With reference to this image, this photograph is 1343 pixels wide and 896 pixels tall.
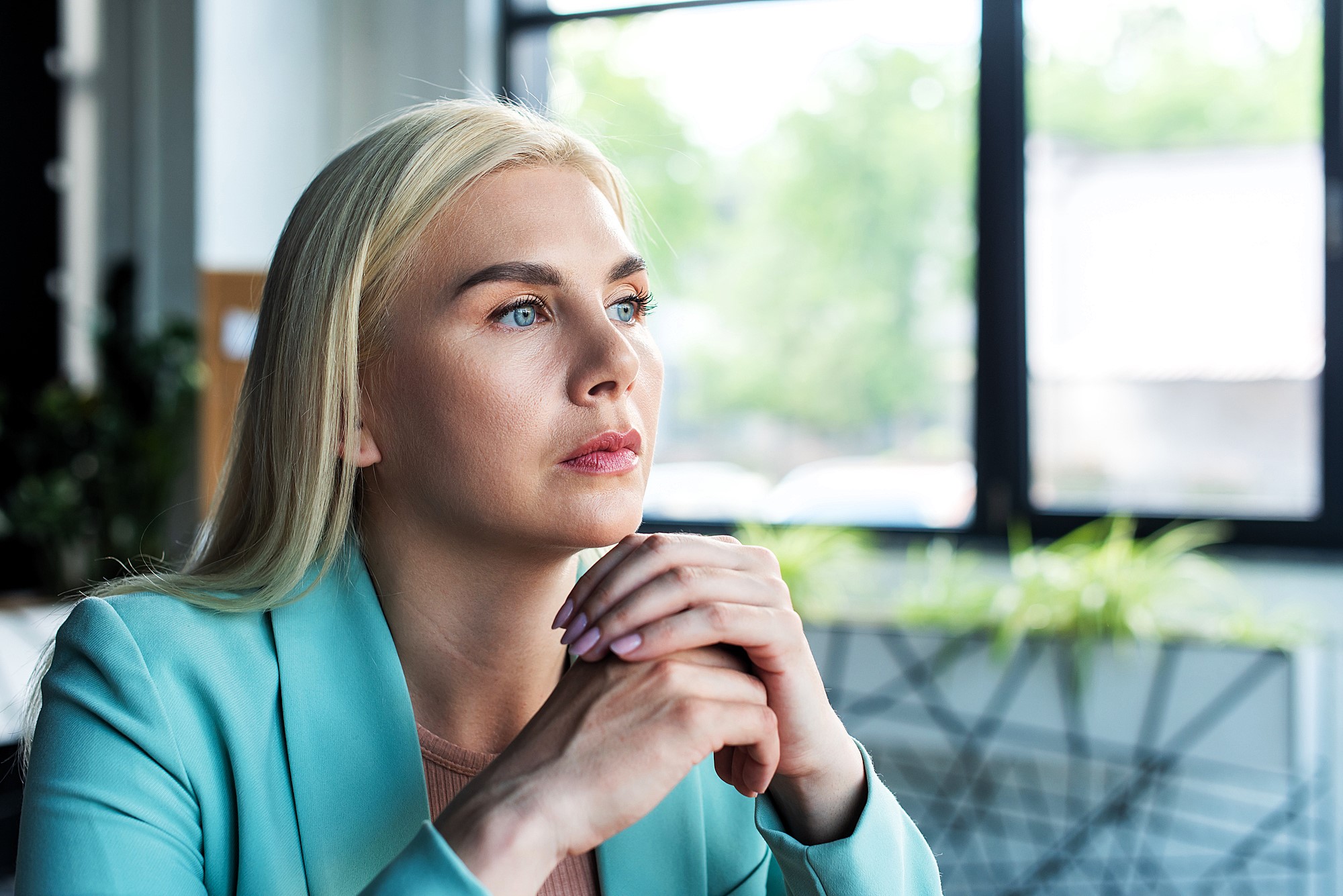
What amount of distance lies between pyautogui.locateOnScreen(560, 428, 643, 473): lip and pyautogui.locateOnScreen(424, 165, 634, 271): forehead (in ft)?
0.60

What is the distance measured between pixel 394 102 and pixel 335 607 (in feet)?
13.6

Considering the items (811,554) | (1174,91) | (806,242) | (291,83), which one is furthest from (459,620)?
(291,83)

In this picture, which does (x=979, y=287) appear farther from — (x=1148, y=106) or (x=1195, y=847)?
(x=1195, y=847)

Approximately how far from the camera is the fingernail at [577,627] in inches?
38.2

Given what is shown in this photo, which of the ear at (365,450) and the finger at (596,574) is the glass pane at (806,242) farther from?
the finger at (596,574)

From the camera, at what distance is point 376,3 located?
489 cm

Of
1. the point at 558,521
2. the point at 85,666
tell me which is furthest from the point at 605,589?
the point at 85,666

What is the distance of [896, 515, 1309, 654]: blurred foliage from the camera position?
9.77ft

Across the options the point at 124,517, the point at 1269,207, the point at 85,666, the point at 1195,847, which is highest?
the point at 1269,207

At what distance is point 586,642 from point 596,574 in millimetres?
62

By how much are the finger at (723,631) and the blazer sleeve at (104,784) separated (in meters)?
0.42

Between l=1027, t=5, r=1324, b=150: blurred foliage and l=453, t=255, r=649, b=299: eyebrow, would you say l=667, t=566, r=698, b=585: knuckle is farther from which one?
l=1027, t=5, r=1324, b=150: blurred foliage

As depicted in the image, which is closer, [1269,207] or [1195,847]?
[1195,847]

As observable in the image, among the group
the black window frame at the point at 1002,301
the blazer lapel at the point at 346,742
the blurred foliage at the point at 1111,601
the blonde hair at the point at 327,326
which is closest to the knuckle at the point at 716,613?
the blazer lapel at the point at 346,742
